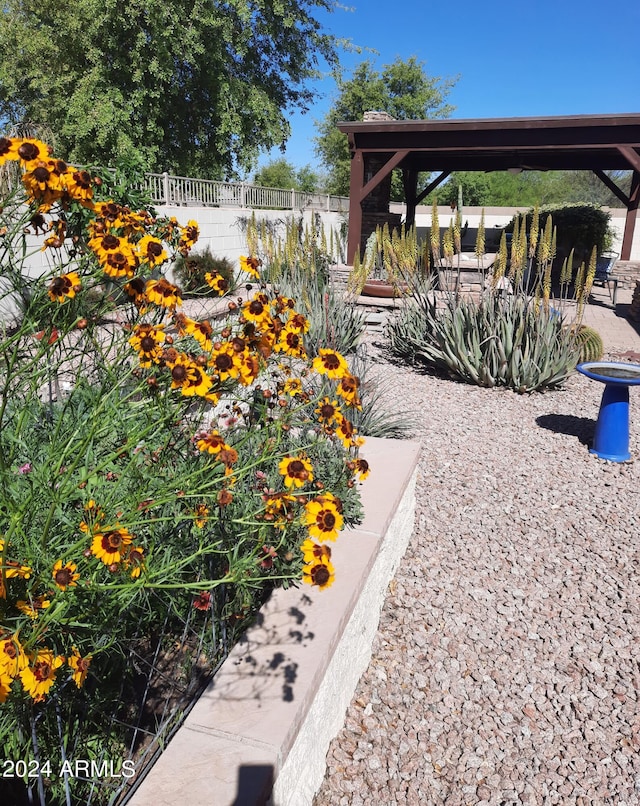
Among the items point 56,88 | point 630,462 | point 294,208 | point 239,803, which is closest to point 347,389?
point 239,803

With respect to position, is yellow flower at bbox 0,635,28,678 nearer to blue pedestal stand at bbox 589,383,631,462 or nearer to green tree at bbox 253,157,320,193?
blue pedestal stand at bbox 589,383,631,462

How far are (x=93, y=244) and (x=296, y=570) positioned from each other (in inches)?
51.4

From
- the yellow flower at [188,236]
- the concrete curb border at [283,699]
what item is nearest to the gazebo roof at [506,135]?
the yellow flower at [188,236]

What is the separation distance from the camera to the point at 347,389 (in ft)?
6.07

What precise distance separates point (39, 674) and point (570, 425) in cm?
494

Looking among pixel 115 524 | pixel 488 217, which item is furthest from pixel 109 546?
pixel 488 217

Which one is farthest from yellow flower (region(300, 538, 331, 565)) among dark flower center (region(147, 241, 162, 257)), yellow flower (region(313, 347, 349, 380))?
dark flower center (region(147, 241, 162, 257))

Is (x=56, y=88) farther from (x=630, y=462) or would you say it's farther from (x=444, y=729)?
(x=444, y=729)

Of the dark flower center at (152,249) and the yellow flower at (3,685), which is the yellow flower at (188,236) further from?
the yellow flower at (3,685)

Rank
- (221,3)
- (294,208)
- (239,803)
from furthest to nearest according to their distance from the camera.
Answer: (294,208)
(221,3)
(239,803)

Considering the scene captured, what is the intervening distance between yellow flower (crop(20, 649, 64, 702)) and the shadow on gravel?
4545 millimetres

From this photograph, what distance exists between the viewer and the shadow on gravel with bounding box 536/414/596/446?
517 centimetres

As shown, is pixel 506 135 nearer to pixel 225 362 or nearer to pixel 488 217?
pixel 225 362

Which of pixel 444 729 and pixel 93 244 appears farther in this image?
pixel 444 729
